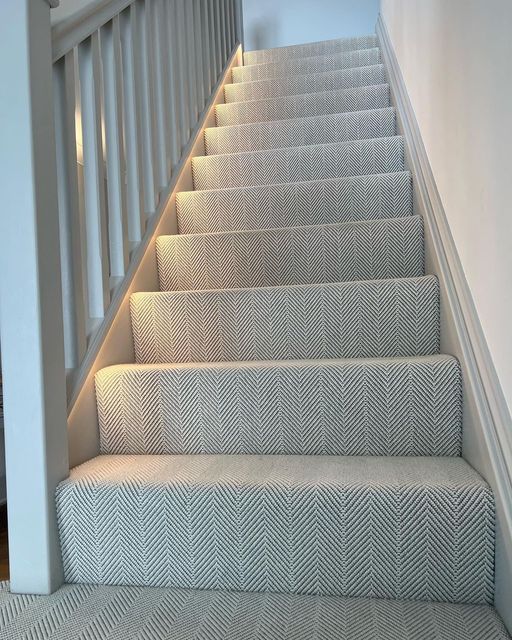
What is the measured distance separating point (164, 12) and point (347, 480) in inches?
64.2

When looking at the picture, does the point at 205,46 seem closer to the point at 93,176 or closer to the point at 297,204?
the point at 297,204

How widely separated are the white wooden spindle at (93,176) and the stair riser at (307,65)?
1792 millimetres

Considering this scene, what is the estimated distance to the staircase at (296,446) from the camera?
819mm

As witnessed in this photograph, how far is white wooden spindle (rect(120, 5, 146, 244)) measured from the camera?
1.41 m

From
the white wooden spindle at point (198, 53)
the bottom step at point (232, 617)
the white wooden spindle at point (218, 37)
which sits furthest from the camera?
the white wooden spindle at point (218, 37)

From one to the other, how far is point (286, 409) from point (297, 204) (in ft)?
2.68

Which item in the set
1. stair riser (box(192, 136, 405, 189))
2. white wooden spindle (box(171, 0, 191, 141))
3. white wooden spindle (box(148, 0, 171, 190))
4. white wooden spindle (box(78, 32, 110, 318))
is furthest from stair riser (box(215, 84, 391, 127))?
white wooden spindle (box(78, 32, 110, 318))

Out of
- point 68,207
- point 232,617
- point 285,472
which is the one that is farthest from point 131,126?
point 232,617

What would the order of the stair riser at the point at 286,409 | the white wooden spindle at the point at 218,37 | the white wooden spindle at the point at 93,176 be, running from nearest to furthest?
the stair riser at the point at 286,409 < the white wooden spindle at the point at 93,176 < the white wooden spindle at the point at 218,37

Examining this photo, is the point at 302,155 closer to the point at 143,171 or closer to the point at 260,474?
the point at 143,171

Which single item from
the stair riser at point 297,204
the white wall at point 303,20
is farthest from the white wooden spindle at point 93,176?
the white wall at point 303,20

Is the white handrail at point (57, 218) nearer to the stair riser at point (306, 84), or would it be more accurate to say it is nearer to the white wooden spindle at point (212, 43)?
the white wooden spindle at point (212, 43)

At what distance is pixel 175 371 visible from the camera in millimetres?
1114

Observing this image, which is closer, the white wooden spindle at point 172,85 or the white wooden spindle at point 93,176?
the white wooden spindle at point 93,176
